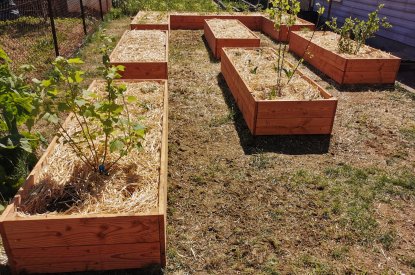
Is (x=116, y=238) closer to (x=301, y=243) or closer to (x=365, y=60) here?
(x=301, y=243)

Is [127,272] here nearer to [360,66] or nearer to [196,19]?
[360,66]

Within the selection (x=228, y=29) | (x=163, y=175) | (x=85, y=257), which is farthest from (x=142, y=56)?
(x=85, y=257)

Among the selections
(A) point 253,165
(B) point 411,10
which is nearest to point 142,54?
(A) point 253,165

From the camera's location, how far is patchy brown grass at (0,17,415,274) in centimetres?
330

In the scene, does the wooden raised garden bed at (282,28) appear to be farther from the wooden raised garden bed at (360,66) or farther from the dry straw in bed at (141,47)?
the dry straw in bed at (141,47)

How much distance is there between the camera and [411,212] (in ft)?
12.8

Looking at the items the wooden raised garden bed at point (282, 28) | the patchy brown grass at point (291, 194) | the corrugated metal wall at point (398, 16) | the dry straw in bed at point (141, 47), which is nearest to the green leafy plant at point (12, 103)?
the patchy brown grass at point (291, 194)

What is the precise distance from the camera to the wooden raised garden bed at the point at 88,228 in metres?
2.81

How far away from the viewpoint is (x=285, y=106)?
516cm

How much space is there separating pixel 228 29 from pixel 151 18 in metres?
3.19

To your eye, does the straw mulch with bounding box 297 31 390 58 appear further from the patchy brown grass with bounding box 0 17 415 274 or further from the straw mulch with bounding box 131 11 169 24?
the straw mulch with bounding box 131 11 169 24

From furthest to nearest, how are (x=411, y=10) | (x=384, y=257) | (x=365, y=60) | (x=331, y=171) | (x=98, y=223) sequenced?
(x=411, y=10) < (x=365, y=60) < (x=331, y=171) < (x=384, y=257) < (x=98, y=223)

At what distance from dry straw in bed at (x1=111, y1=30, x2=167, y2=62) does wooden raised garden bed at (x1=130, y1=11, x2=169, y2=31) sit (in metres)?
1.35

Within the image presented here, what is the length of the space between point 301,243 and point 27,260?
97.0 inches
